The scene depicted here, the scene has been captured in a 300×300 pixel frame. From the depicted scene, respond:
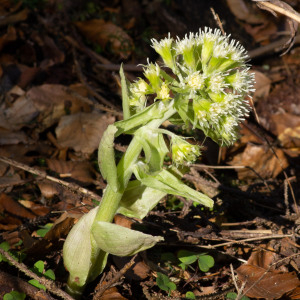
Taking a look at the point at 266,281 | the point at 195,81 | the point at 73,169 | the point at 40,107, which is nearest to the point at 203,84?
the point at 195,81

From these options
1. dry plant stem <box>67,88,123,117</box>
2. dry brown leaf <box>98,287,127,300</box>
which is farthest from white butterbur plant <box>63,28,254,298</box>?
dry plant stem <box>67,88,123,117</box>

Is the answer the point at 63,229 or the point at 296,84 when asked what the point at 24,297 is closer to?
the point at 63,229

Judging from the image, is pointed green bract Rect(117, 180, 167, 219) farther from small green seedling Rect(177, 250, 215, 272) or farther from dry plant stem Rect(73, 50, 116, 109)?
dry plant stem Rect(73, 50, 116, 109)

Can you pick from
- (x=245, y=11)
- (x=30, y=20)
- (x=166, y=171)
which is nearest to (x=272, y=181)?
(x=166, y=171)

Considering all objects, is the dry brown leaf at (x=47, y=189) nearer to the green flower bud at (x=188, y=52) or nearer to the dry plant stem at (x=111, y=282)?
the dry plant stem at (x=111, y=282)

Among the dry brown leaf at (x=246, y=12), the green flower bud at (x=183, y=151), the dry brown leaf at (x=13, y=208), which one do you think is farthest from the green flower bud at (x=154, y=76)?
the dry brown leaf at (x=246, y=12)
